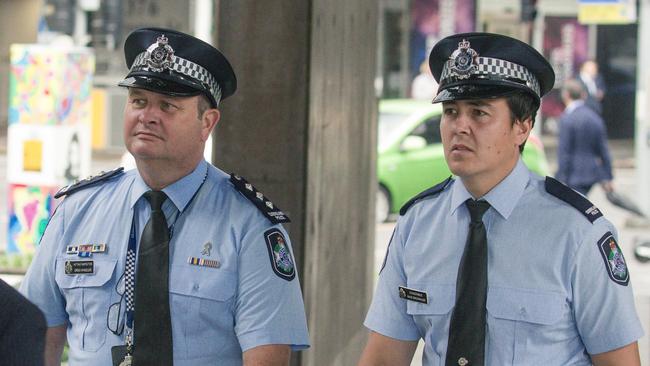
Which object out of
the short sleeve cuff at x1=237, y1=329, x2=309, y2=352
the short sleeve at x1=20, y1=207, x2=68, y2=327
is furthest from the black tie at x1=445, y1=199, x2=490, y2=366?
the short sleeve at x1=20, y1=207, x2=68, y2=327

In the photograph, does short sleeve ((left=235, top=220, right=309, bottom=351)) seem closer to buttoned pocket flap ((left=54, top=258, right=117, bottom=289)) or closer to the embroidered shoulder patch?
buttoned pocket flap ((left=54, top=258, right=117, bottom=289))

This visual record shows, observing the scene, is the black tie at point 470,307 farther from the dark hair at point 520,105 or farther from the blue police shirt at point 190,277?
the blue police shirt at point 190,277

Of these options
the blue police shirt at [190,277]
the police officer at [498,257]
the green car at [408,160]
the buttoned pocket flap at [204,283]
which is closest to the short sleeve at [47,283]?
the blue police shirt at [190,277]

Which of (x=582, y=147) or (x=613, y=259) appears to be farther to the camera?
(x=582, y=147)

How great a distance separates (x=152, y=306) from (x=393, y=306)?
0.66 metres

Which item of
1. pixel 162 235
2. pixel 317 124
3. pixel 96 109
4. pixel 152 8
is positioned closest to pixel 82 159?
pixel 317 124

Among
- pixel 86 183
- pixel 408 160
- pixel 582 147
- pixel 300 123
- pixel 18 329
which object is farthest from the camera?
pixel 408 160

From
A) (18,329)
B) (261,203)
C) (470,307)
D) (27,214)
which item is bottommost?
(27,214)

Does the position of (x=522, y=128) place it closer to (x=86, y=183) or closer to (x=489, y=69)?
(x=489, y=69)

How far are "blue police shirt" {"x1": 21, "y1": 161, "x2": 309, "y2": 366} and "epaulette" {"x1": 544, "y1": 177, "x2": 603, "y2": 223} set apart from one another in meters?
0.75

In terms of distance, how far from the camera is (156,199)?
3.75 meters

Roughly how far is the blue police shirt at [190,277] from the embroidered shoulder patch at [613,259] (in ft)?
2.79

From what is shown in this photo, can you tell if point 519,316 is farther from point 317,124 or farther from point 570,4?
point 570,4

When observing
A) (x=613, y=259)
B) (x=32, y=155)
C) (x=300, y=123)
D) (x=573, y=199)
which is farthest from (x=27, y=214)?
(x=613, y=259)
